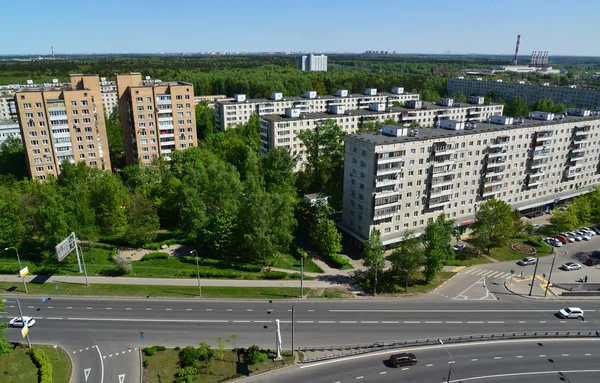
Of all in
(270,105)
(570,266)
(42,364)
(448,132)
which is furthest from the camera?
(270,105)

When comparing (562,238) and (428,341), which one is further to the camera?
(562,238)

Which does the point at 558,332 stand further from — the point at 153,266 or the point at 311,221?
the point at 153,266

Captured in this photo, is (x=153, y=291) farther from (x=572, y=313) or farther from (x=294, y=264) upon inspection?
(x=572, y=313)

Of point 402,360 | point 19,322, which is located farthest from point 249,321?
point 19,322

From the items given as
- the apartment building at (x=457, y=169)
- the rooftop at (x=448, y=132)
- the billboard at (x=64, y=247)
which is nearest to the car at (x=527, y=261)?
the apartment building at (x=457, y=169)

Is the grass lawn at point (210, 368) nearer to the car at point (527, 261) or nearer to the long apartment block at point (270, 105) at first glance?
the car at point (527, 261)

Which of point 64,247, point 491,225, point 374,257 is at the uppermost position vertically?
point 64,247

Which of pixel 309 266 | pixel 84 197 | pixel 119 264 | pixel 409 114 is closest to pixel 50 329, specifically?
pixel 119 264
